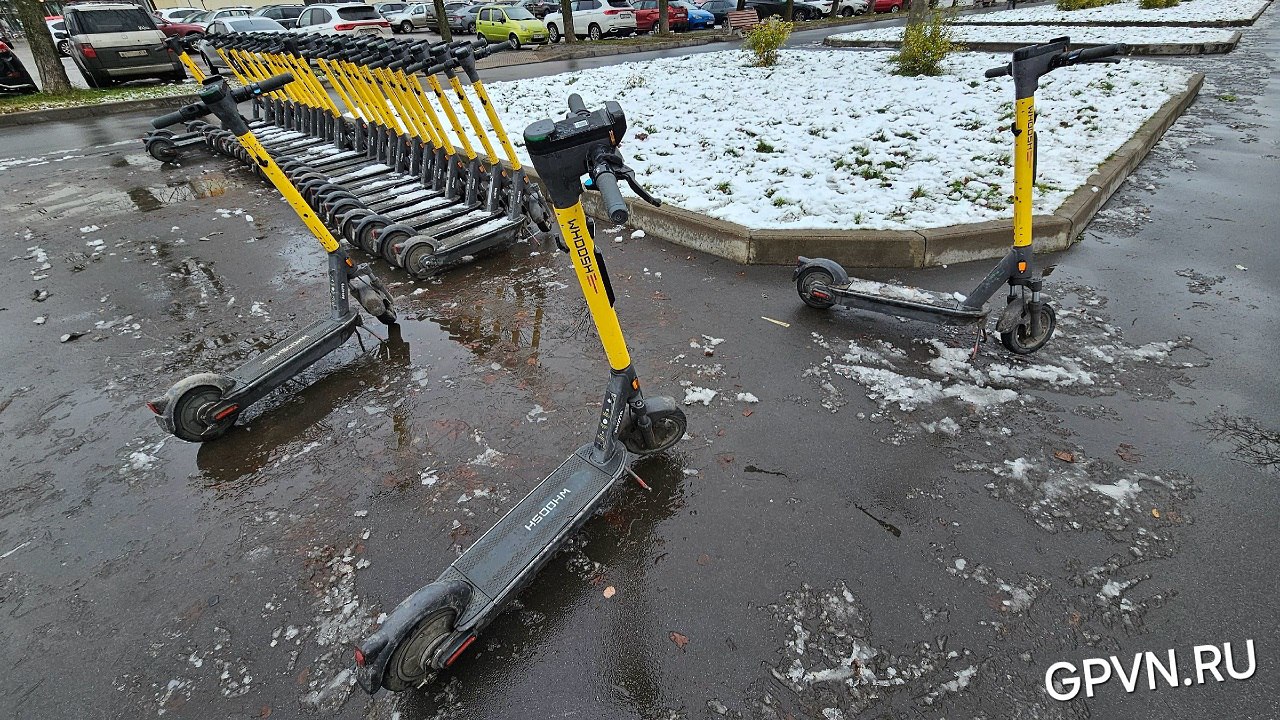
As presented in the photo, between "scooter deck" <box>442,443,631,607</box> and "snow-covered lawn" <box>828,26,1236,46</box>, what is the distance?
56.3 ft

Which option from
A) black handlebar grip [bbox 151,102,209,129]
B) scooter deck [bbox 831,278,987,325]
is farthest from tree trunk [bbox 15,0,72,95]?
scooter deck [bbox 831,278,987,325]

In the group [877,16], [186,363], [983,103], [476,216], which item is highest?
[877,16]

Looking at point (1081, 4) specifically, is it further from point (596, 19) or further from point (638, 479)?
point (638, 479)

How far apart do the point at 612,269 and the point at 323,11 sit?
80.0ft

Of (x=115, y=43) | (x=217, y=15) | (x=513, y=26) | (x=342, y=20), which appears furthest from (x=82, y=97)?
(x=513, y=26)

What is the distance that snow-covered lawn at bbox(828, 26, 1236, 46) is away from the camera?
15117mm

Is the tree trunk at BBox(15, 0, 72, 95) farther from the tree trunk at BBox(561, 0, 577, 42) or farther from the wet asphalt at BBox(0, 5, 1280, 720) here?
the tree trunk at BBox(561, 0, 577, 42)

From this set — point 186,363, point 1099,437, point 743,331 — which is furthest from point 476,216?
point 1099,437

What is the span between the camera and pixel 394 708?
2229 millimetres

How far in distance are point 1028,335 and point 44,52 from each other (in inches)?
812

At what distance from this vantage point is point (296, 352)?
395 centimetres

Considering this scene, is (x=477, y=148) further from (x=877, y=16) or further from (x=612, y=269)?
(x=877, y=16)

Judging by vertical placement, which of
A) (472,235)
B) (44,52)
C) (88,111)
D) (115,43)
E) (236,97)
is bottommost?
(472,235)

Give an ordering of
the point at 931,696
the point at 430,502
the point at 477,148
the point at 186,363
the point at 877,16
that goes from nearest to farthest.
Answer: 1. the point at 931,696
2. the point at 430,502
3. the point at 186,363
4. the point at 477,148
5. the point at 877,16
